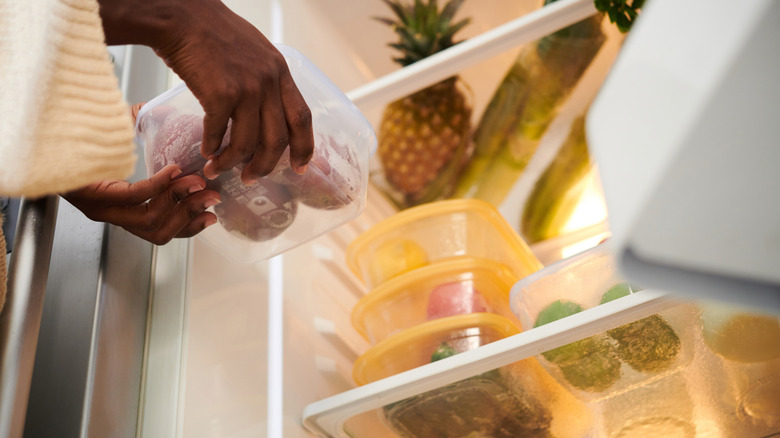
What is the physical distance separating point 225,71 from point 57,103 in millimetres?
166

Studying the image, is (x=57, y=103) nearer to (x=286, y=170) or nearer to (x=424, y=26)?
(x=286, y=170)

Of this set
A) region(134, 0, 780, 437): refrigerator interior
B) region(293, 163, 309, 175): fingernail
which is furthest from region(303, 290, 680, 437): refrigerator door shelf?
region(293, 163, 309, 175): fingernail

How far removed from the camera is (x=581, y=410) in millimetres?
1076

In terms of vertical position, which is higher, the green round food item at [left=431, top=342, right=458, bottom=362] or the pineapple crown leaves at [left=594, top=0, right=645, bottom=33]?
the pineapple crown leaves at [left=594, top=0, right=645, bottom=33]

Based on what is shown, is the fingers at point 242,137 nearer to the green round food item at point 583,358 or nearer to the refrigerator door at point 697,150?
the refrigerator door at point 697,150

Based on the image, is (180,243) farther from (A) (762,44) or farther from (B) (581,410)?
(A) (762,44)

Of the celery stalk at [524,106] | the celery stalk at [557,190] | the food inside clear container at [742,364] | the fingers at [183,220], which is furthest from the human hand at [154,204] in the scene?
the celery stalk at [557,190]

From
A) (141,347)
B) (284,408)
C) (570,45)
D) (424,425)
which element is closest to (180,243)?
(141,347)

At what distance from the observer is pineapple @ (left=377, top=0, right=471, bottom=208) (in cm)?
160

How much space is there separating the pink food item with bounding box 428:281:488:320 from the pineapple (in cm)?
58

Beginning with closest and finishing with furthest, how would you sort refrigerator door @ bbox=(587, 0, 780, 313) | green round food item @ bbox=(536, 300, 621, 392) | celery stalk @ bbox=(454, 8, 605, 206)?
refrigerator door @ bbox=(587, 0, 780, 313), green round food item @ bbox=(536, 300, 621, 392), celery stalk @ bbox=(454, 8, 605, 206)

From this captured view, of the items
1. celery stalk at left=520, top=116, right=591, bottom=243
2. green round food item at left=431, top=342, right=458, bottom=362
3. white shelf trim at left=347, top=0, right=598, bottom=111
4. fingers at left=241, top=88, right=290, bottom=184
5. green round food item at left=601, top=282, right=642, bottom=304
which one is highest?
fingers at left=241, top=88, right=290, bottom=184

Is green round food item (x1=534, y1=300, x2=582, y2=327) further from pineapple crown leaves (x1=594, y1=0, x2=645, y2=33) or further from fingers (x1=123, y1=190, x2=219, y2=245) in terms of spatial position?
pineapple crown leaves (x1=594, y1=0, x2=645, y2=33)

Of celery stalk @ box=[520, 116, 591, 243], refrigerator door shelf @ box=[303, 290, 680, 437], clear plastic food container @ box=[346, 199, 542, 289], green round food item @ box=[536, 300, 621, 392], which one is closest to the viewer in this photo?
refrigerator door shelf @ box=[303, 290, 680, 437]
